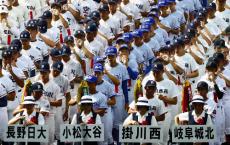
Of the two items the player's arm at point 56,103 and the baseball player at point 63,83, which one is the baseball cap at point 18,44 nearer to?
the baseball player at point 63,83

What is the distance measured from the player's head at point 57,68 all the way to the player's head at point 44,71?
308 mm

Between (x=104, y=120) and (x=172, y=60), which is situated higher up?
→ (x=172, y=60)

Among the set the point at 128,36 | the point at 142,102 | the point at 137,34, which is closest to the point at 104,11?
the point at 137,34

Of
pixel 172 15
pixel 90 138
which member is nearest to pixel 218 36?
pixel 172 15

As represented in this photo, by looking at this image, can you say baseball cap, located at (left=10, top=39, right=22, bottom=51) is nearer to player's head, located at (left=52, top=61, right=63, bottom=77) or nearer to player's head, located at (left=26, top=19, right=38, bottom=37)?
player's head, located at (left=26, top=19, right=38, bottom=37)

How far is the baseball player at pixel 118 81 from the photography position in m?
19.8

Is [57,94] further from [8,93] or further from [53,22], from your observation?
[53,22]

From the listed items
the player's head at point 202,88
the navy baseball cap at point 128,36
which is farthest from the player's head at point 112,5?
the player's head at point 202,88

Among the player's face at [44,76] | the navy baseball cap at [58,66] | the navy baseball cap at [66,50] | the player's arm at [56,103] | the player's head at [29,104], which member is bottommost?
the player's head at [29,104]

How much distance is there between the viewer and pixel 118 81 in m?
19.9

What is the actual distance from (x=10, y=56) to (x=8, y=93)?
42.3 inches

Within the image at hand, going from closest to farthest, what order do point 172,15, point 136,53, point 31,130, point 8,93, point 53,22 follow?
point 31,130
point 8,93
point 136,53
point 53,22
point 172,15

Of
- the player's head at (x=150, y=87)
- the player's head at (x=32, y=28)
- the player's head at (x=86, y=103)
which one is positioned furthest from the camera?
the player's head at (x=32, y=28)

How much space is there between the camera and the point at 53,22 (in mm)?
23453
